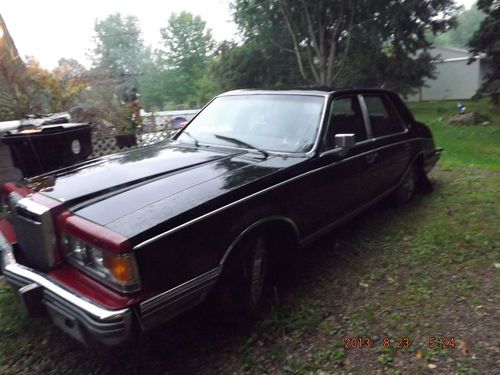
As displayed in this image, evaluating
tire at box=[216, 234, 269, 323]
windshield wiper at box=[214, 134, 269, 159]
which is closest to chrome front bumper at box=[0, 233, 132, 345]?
tire at box=[216, 234, 269, 323]

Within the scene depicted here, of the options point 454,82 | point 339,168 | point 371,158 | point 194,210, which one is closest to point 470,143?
point 371,158

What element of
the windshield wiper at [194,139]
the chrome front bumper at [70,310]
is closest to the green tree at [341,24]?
the windshield wiper at [194,139]

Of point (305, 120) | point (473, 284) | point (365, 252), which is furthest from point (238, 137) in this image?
point (473, 284)

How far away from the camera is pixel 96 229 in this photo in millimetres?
2158

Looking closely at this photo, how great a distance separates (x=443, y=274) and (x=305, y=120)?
5.82 feet

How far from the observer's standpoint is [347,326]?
2824 mm

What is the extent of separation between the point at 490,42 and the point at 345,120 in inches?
533

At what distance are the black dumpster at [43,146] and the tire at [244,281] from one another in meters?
3.14

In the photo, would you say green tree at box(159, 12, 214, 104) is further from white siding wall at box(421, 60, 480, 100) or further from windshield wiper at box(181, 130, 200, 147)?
windshield wiper at box(181, 130, 200, 147)

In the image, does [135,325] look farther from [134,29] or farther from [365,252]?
[134,29]

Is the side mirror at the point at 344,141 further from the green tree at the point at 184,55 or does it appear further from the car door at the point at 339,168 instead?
the green tree at the point at 184,55

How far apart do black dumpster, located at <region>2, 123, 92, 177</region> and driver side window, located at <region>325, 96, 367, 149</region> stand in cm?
318

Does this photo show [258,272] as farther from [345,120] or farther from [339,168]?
[345,120]
